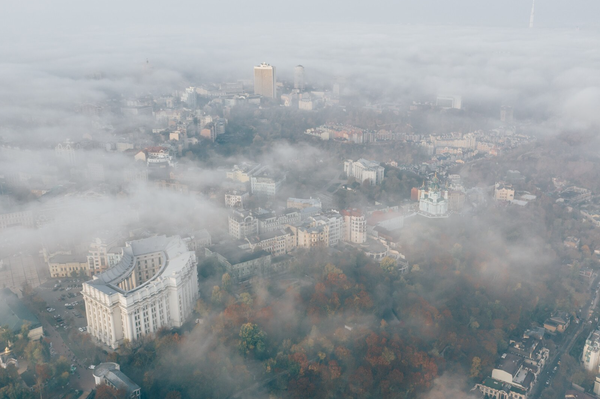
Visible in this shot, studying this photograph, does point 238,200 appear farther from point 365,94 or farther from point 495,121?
point 365,94

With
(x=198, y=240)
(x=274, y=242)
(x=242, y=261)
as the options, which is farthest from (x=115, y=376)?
(x=274, y=242)

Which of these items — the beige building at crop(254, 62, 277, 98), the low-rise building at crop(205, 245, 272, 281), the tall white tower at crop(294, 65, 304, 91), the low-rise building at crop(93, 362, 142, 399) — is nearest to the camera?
the low-rise building at crop(93, 362, 142, 399)

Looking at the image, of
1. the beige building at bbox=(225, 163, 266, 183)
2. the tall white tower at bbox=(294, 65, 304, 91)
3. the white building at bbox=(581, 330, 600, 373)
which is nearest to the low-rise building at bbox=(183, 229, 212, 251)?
the beige building at bbox=(225, 163, 266, 183)

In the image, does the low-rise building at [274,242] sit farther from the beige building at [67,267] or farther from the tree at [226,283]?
the beige building at [67,267]

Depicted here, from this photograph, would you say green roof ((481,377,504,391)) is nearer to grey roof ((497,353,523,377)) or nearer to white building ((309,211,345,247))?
grey roof ((497,353,523,377))

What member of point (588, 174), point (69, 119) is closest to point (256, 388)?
point (588, 174)

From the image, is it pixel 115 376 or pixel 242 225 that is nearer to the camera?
pixel 115 376

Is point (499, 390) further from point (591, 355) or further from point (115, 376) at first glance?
point (115, 376)
